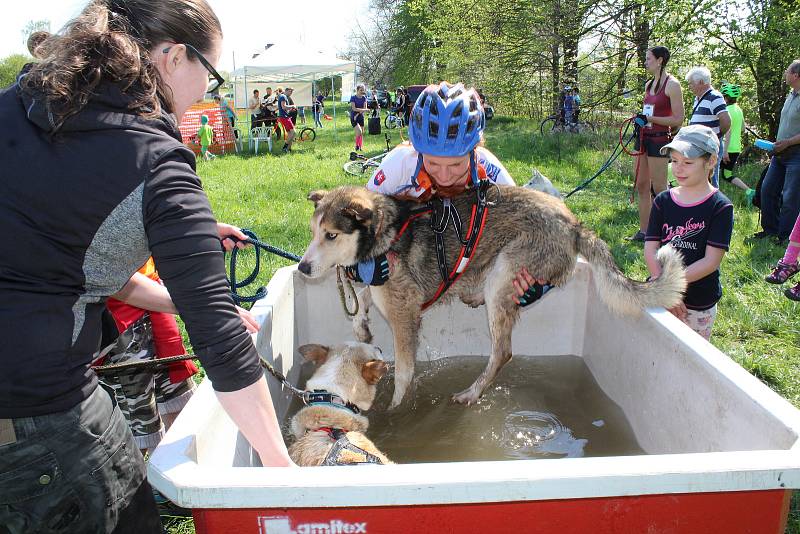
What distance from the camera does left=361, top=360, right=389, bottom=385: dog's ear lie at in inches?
122

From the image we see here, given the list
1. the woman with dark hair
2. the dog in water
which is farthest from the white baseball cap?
the woman with dark hair

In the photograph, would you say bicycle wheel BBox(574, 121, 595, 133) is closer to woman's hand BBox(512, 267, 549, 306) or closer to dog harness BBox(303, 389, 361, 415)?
woman's hand BBox(512, 267, 549, 306)

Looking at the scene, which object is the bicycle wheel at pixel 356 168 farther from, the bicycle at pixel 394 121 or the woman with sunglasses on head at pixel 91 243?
the bicycle at pixel 394 121

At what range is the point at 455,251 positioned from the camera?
3.63 metres

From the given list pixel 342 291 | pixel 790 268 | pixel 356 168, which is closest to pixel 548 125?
pixel 356 168

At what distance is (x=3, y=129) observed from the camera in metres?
1.35

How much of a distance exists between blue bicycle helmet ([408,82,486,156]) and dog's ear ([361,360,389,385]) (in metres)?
1.22

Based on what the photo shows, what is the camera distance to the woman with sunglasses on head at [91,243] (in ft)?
4.29

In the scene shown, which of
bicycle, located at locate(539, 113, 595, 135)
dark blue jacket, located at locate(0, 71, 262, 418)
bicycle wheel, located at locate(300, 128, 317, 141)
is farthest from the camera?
bicycle wheel, located at locate(300, 128, 317, 141)

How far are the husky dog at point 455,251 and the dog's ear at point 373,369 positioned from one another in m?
0.57

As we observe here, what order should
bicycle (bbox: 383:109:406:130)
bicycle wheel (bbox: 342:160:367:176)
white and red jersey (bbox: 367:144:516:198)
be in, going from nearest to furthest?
white and red jersey (bbox: 367:144:516:198), bicycle wheel (bbox: 342:160:367:176), bicycle (bbox: 383:109:406:130)

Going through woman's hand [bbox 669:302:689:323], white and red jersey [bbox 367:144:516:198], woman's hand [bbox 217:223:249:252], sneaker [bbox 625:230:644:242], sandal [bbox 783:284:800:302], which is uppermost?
white and red jersey [bbox 367:144:516:198]

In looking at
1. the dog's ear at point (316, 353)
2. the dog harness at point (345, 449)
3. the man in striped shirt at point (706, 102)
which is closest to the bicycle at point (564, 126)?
the man in striped shirt at point (706, 102)

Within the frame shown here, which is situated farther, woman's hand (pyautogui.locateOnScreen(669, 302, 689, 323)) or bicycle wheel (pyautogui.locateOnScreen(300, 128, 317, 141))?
bicycle wheel (pyautogui.locateOnScreen(300, 128, 317, 141))
